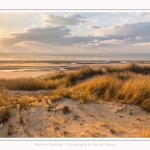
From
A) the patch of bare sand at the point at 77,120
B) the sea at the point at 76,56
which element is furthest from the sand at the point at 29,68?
the patch of bare sand at the point at 77,120

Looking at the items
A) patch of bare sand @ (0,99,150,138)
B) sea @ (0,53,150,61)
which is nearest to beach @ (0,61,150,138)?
patch of bare sand @ (0,99,150,138)

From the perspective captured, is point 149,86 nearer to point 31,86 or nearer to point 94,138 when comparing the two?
point 94,138

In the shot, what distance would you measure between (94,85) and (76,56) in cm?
56

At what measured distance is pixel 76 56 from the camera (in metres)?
4.86

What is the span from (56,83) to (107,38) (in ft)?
4.60

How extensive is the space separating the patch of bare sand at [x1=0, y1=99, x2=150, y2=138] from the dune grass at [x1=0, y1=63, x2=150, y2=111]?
177 millimetres

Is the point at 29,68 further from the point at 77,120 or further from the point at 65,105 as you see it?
the point at 77,120

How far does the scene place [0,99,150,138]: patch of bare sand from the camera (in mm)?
A: 3918

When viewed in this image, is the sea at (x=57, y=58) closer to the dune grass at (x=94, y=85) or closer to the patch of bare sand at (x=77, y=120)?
the dune grass at (x=94, y=85)

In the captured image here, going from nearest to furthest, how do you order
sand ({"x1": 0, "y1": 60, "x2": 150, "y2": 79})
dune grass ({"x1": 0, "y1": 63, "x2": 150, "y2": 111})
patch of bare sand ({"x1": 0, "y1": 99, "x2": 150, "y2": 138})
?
patch of bare sand ({"x1": 0, "y1": 99, "x2": 150, "y2": 138})
dune grass ({"x1": 0, "y1": 63, "x2": 150, "y2": 111})
sand ({"x1": 0, "y1": 60, "x2": 150, "y2": 79})

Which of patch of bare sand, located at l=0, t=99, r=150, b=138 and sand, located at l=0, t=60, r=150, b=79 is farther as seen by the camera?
sand, located at l=0, t=60, r=150, b=79

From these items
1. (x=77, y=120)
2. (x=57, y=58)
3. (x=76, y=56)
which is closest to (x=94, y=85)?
(x=76, y=56)

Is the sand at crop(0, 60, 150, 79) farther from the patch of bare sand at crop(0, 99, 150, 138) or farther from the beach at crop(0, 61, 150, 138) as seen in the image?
the patch of bare sand at crop(0, 99, 150, 138)

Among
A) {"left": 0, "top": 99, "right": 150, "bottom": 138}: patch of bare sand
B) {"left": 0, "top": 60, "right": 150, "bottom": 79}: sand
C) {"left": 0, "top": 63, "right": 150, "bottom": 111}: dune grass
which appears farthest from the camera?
{"left": 0, "top": 60, "right": 150, "bottom": 79}: sand
